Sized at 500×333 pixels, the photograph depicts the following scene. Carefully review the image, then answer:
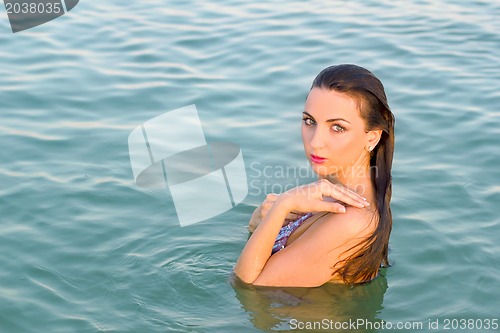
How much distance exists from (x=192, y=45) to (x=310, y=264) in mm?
5117

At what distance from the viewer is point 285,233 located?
5.09m

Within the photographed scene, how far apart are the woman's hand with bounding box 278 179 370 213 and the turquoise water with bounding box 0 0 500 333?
0.52 m


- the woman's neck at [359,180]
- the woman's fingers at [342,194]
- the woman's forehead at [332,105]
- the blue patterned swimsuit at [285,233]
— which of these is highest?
the woman's forehead at [332,105]

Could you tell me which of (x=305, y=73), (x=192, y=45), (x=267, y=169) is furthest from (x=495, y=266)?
(x=192, y=45)

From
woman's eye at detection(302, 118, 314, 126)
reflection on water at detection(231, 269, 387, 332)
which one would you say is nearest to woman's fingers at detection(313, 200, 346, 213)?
woman's eye at detection(302, 118, 314, 126)

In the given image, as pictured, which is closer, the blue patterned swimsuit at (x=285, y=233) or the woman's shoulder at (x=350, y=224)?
the woman's shoulder at (x=350, y=224)

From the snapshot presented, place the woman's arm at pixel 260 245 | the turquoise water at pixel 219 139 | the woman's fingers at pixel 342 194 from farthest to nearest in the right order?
1. the turquoise water at pixel 219 139
2. the woman's arm at pixel 260 245
3. the woman's fingers at pixel 342 194

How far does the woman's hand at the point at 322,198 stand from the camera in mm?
4574

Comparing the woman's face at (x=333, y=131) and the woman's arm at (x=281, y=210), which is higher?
the woman's face at (x=333, y=131)

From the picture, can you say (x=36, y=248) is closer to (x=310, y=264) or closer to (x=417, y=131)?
(x=310, y=264)

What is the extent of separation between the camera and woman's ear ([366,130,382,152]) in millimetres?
4738

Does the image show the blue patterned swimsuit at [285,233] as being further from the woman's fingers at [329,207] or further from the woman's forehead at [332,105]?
the woman's forehead at [332,105]

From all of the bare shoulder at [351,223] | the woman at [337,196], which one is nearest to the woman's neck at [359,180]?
the woman at [337,196]

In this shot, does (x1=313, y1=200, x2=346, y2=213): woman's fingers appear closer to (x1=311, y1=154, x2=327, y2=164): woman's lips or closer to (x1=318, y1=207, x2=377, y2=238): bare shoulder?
(x1=318, y1=207, x2=377, y2=238): bare shoulder
